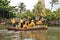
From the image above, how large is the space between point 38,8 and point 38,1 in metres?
7.71

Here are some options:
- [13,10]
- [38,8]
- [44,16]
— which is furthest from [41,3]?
[13,10]

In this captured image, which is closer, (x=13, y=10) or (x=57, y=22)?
(x=13, y=10)

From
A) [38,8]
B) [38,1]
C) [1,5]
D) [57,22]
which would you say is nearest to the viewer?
[1,5]

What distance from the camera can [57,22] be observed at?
74000mm

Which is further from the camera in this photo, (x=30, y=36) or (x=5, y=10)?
(x=5, y=10)

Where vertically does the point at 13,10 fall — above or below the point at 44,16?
above

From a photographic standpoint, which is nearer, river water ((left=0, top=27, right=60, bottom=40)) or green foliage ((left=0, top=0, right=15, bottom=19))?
river water ((left=0, top=27, right=60, bottom=40))

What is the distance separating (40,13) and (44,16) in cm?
334

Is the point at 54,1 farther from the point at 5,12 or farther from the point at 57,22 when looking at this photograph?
the point at 5,12

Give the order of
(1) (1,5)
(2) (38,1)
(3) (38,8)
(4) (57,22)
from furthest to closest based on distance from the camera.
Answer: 1. (2) (38,1)
2. (3) (38,8)
3. (4) (57,22)
4. (1) (1,5)

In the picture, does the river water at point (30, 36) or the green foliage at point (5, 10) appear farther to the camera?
the green foliage at point (5, 10)

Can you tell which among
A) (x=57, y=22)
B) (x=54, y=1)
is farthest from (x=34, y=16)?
(x=54, y=1)

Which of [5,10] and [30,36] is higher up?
[5,10]

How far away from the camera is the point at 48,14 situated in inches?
3012
